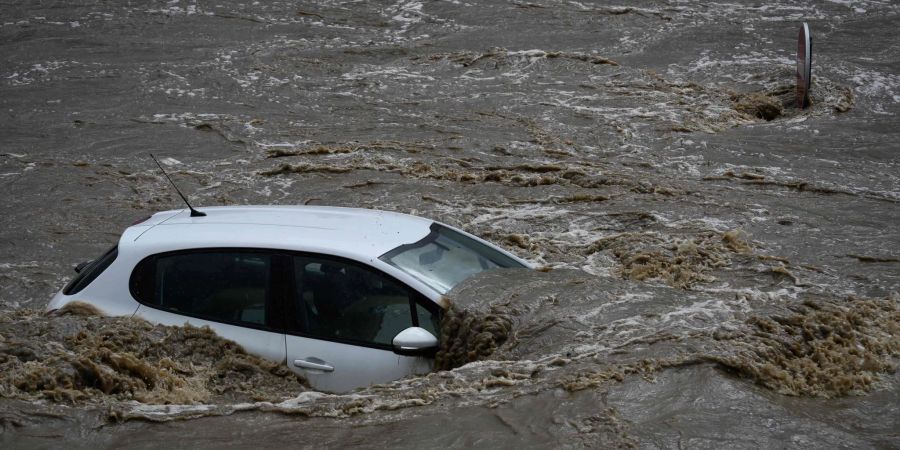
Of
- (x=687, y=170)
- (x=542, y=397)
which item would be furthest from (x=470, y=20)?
(x=542, y=397)

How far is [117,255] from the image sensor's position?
5812mm

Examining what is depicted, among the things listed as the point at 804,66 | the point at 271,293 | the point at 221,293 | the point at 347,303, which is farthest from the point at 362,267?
the point at 804,66

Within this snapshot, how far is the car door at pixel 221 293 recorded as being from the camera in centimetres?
543

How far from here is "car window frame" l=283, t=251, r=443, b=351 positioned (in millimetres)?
5281

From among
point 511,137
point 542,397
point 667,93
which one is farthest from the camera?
point 667,93

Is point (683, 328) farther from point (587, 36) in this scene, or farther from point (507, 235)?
point (587, 36)

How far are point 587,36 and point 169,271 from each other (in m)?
12.3

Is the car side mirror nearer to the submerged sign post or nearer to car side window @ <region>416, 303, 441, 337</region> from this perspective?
car side window @ <region>416, 303, 441, 337</region>

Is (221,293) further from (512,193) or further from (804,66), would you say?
(804,66)

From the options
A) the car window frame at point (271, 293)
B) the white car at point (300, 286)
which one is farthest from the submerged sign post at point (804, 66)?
the car window frame at point (271, 293)

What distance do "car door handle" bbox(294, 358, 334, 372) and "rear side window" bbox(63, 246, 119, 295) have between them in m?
1.33

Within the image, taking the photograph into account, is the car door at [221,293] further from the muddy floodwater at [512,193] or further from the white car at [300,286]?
the muddy floodwater at [512,193]

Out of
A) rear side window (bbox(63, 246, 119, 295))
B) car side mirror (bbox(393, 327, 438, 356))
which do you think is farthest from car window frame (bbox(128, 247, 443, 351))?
rear side window (bbox(63, 246, 119, 295))

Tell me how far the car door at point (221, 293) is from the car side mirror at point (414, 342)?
0.67 m
